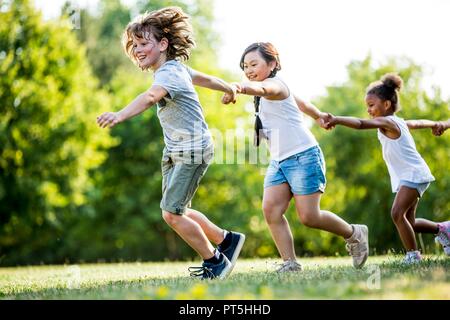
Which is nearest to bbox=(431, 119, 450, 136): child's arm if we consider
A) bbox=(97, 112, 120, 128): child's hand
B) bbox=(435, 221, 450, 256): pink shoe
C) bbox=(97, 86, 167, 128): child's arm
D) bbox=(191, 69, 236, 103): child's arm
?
bbox=(435, 221, 450, 256): pink shoe

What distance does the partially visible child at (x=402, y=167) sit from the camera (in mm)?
6254

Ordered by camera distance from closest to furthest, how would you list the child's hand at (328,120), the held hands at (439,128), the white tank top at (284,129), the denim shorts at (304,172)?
1. the denim shorts at (304,172)
2. the white tank top at (284,129)
3. the child's hand at (328,120)
4. the held hands at (439,128)

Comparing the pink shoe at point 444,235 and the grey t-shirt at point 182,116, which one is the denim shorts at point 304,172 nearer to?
the grey t-shirt at point 182,116

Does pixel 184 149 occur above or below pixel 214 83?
below

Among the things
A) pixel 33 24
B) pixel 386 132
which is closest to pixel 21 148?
pixel 33 24

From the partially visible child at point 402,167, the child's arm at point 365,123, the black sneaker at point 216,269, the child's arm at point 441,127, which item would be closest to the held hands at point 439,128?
the child's arm at point 441,127

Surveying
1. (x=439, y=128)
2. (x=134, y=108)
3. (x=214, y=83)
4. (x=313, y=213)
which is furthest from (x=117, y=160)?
(x=134, y=108)

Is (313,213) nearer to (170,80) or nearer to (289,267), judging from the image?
(289,267)

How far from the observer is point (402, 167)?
6.37 metres

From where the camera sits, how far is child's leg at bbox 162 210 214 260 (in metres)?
5.10

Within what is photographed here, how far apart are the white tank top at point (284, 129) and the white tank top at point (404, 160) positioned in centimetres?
111

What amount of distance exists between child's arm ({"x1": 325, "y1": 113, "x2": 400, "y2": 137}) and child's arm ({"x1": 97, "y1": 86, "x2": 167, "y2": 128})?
65.6 inches

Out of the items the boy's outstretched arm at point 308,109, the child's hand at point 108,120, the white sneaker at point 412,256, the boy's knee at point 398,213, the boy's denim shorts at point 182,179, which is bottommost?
the white sneaker at point 412,256

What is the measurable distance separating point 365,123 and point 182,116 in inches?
66.9
